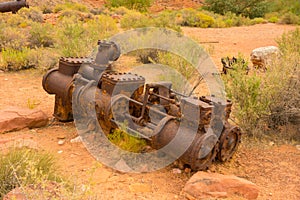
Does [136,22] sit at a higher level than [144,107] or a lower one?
higher

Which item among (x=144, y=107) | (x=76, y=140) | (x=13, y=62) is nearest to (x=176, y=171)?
(x=144, y=107)

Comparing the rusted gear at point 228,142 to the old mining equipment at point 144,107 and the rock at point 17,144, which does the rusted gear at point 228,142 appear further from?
the rock at point 17,144

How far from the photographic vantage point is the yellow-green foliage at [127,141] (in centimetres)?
438

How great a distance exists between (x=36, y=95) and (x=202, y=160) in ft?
12.5

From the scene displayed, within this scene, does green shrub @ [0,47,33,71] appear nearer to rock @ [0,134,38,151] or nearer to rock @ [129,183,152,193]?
rock @ [0,134,38,151]

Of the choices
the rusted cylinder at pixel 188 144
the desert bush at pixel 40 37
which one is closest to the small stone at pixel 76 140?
the rusted cylinder at pixel 188 144

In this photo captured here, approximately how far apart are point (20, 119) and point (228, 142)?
2765mm

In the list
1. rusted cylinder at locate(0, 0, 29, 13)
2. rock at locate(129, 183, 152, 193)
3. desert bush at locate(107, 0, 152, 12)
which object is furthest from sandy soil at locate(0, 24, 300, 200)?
desert bush at locate(107, 0, 152, 12)

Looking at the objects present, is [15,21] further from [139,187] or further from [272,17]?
[272,17]

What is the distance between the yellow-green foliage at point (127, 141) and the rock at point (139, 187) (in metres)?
0.64

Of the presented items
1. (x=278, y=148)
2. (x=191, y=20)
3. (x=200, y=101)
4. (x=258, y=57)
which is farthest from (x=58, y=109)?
(x=191, y=20)

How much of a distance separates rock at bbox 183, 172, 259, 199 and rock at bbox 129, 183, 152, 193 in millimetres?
374

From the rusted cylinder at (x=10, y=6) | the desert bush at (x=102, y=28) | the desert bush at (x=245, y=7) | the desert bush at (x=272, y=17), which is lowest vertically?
the desert bush at (x=102, y=28)

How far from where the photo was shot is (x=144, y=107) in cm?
434
